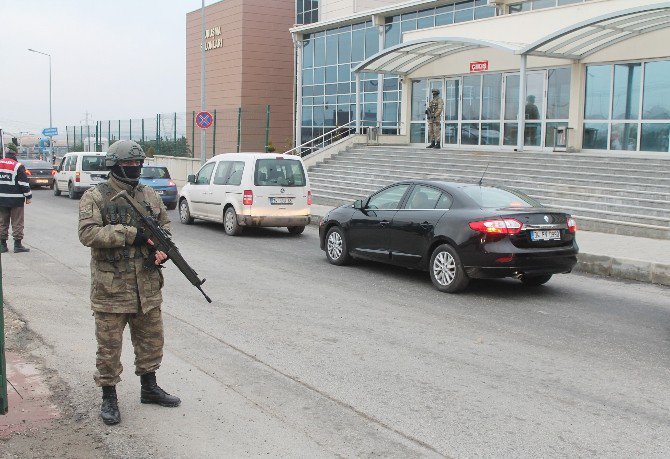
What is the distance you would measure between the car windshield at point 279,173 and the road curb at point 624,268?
6.35 metres

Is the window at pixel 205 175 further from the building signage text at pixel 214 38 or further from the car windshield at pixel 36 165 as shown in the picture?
the building signage text at pixel 214 38

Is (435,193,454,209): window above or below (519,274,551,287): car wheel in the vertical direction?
above

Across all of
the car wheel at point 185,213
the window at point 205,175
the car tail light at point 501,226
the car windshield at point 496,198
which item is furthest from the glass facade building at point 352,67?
the car tail light at point 501,226

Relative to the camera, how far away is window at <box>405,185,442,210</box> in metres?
10.1

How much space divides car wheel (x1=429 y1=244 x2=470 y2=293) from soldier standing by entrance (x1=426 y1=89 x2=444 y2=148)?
57.0ft

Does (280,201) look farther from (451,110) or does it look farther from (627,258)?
(451,110)

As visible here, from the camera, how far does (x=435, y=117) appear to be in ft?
87.6

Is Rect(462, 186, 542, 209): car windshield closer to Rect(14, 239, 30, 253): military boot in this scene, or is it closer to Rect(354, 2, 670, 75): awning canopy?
Rect(14, 239, 30, 253): military boot

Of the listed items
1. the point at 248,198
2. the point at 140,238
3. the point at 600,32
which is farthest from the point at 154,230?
the point at 600,32

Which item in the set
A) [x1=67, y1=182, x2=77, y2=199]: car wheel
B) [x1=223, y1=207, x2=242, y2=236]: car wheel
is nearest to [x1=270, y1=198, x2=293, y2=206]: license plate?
[x1=223, y1=207, x2=242, y2=236]: car wheel

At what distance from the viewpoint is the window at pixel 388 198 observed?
10766 mm

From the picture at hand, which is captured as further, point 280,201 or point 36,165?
point 36,165

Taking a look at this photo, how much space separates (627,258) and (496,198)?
9.67 ft

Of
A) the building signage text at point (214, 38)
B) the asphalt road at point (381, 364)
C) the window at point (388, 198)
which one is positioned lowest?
the asphalt road at point (381, 364)
